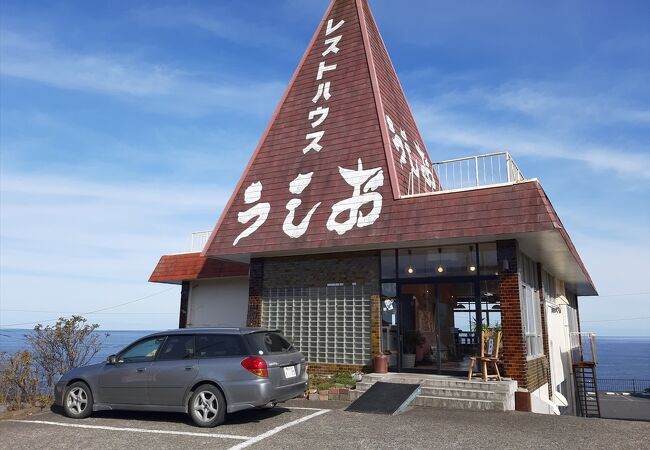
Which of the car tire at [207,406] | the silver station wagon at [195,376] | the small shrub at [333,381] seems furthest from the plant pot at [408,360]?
the car tire at [207,406]

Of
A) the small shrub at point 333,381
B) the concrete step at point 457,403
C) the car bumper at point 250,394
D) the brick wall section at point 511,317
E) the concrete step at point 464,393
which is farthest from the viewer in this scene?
the small shrub at point 333,381

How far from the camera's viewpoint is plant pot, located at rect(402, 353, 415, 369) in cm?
1291

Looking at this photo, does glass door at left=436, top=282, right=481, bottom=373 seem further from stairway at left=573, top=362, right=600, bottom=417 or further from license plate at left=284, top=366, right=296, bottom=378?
stairway at left=573, top=362, right=600, bottom=417

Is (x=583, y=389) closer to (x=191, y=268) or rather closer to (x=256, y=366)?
(x=191, y=268)

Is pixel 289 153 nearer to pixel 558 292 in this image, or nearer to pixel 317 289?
pixel 317 289

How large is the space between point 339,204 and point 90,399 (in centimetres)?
738

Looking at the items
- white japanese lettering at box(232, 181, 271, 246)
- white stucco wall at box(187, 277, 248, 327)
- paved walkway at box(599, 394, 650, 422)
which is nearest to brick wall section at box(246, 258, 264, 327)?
white japanese lettering at box(232, 181, 271, 246)

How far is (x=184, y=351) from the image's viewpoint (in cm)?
853

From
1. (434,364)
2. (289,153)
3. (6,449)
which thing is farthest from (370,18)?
(6,449)

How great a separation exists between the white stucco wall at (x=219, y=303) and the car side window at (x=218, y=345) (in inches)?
394

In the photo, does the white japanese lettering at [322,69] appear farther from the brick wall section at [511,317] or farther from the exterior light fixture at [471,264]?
the brick wall section at [511,317]

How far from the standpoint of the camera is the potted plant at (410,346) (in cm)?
1295

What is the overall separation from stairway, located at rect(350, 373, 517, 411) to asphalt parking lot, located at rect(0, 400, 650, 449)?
58cm

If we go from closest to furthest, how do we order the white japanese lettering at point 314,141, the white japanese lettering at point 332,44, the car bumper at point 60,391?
the car bumper at point 60,391 < the white japanese lettering at point 314,141 < the white japanese lettering at point 332,44
